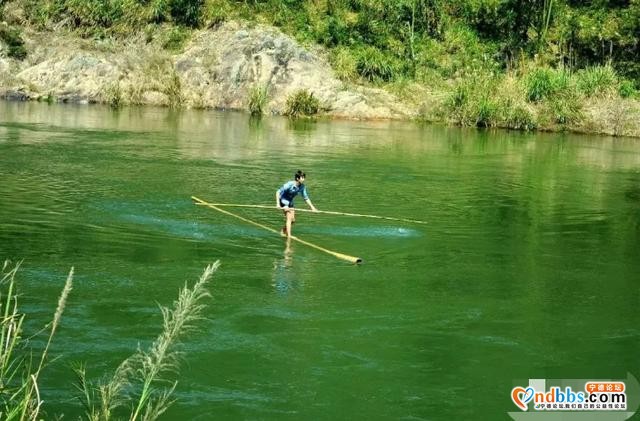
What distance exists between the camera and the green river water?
35.6 feet

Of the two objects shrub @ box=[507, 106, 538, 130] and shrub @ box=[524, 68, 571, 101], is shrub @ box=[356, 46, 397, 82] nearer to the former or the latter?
shrub @ box=[524, 68, 571, 101]

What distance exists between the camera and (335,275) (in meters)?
15.7

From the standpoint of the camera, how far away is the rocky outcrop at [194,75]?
178 feet

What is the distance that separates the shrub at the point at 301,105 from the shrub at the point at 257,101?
4.70 feet

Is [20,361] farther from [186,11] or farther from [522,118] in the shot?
Result: [186,11]

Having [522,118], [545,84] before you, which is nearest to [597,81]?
[545,84]

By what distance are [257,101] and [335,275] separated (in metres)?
38.2

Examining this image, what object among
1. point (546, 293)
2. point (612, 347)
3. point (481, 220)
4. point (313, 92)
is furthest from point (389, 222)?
point (313, 92)

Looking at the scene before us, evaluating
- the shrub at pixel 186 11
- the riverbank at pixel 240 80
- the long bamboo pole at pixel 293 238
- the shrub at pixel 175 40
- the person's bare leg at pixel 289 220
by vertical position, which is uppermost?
the shrub at pixel 186 11

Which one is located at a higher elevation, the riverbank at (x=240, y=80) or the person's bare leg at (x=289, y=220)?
the riverbank at (x=240, y=80)

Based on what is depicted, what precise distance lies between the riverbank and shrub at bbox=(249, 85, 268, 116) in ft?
1.13

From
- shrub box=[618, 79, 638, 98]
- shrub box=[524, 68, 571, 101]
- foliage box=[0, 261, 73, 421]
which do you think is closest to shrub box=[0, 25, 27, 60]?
shrub box=[524, 68, 571, 101]

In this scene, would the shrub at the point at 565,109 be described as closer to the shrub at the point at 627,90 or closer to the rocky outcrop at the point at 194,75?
the shrub at the point at 627,90

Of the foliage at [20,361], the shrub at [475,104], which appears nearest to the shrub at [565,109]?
the shrub at [475,104]
